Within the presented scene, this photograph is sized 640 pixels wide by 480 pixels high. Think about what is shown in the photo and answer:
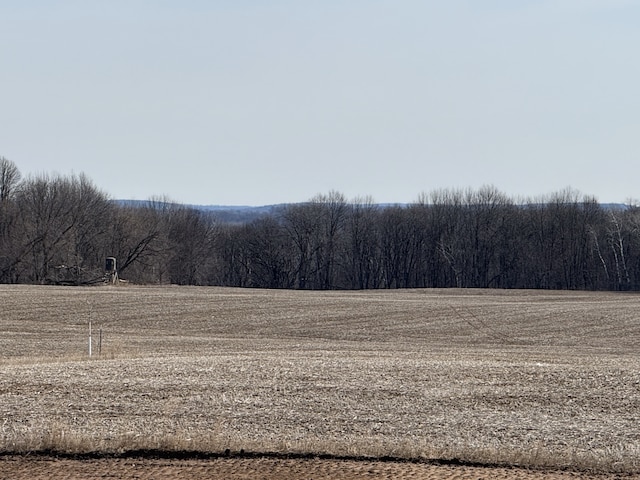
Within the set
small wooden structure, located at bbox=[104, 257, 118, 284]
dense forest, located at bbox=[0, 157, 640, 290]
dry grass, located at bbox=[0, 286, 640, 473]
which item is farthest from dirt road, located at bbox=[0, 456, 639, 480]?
dense forest, located at bbox=[0, 157, 640, 290]

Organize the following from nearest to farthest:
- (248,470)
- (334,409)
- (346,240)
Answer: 1. (248,470)
2. (334,409)
3. (346,240)

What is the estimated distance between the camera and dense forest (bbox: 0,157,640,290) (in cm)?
8750

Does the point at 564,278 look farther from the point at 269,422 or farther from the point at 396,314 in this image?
the point at 269,422

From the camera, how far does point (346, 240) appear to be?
102562 mm

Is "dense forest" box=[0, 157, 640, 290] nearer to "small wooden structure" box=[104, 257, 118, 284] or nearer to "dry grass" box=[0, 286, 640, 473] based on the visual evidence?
"small wooden structure" box=[104, 257, 118, 284]

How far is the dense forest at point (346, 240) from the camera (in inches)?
3445

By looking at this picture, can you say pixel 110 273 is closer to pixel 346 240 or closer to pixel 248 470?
pixel 346 240

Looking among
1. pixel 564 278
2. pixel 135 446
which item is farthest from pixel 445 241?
pixel 135 446

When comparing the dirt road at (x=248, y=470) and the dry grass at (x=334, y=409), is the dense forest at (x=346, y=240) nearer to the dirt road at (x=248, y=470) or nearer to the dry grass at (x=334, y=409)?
the dry grass at (x=334, y=409)

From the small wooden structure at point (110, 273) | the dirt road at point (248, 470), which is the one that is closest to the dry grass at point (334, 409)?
the dirt road at point (248, 470)

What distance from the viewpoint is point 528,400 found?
1410 centimetres

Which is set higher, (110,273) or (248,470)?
(110,273)

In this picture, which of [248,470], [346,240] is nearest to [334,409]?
[248,470]

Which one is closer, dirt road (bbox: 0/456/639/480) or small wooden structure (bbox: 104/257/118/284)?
dirt road (bbox: 0/456/639/480)
